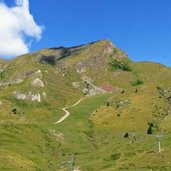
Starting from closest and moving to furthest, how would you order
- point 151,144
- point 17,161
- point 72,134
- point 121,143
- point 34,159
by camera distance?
point 17,161 < point 34,159 < point 151,144 < point 121,143 < point 72,134

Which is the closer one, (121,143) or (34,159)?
(34,159)

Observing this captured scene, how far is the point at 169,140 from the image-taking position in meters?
146

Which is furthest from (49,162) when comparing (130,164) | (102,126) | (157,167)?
(102,126)

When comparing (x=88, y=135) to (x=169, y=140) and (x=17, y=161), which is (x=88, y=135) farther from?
(x=17, y=161)

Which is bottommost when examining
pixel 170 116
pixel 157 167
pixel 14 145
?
pixel 157 167

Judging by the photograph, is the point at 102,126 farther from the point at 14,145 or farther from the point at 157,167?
the point at 157,167

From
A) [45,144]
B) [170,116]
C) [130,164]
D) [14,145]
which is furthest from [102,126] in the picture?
[130,164]

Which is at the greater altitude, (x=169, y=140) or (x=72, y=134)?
(x=72, y=134)

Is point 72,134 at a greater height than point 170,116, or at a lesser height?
lesser

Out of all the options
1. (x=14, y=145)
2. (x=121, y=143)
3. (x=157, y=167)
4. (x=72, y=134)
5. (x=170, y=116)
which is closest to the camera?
(x=157, y=167)

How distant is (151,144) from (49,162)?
3725 centimetres

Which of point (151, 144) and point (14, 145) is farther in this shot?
point (151, 144)

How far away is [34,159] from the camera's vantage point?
123375 millimetres

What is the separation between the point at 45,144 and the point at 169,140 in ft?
137
